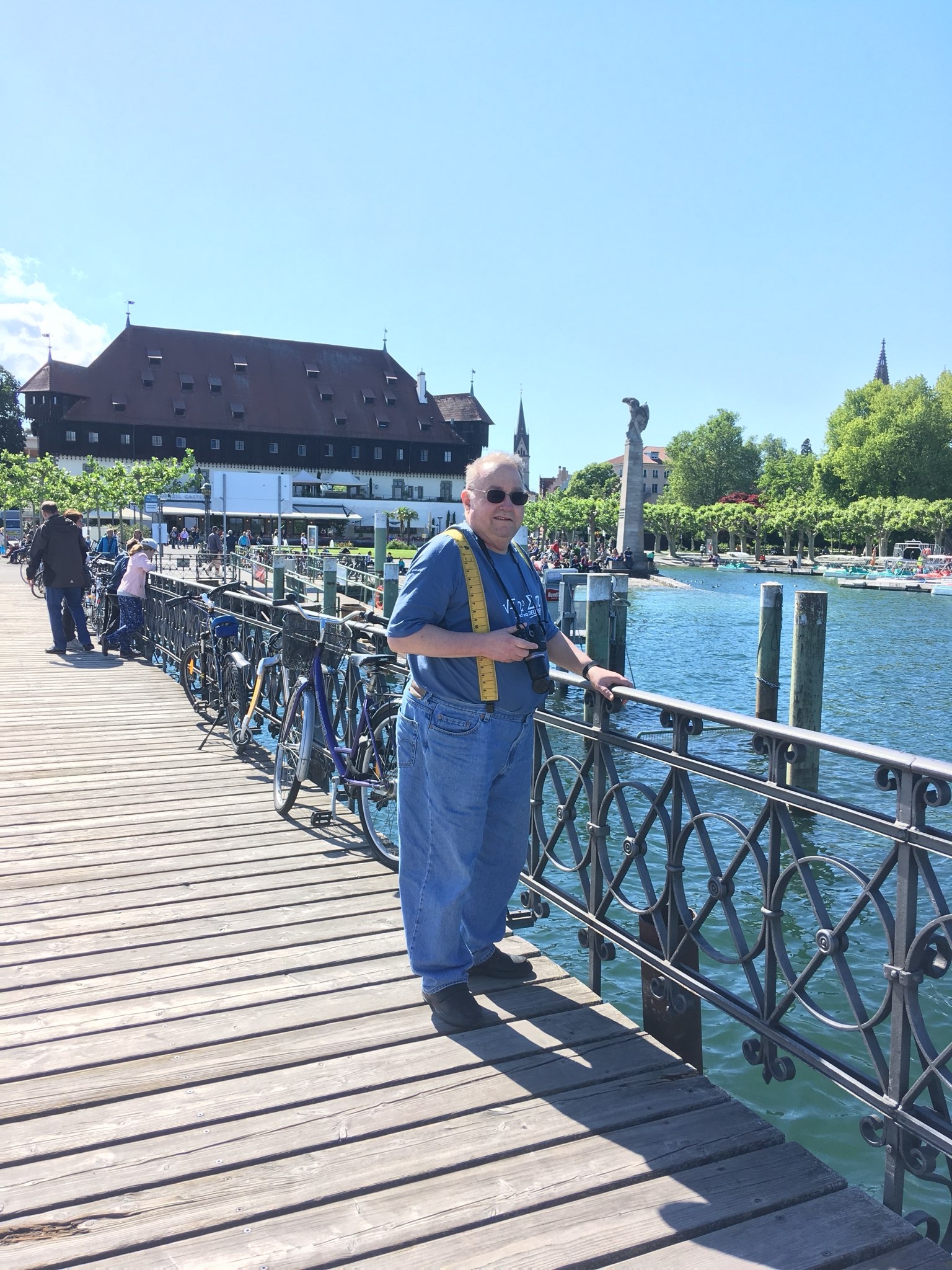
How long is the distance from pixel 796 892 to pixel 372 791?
236 inches

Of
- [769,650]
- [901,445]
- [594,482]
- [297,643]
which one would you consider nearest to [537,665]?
[297,643]

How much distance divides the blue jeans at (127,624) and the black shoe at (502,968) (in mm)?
11297

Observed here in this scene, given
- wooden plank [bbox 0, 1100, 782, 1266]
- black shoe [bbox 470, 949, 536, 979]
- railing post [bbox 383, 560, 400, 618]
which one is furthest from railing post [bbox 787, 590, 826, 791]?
railing post [bbox 383, 560, 400, 618]

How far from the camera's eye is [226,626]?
28.5ft

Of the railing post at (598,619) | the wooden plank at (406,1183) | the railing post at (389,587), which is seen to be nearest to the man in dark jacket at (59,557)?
the railing post at (598,619)

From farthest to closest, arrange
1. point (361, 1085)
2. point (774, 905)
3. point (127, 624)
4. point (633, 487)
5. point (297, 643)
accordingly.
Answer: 1. point (633, 487)
2. point (127, 624)
3. point (297, 643)
4. point (361, 1085)
5. point (774, 905)

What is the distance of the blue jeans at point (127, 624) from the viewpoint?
1414 centimetres

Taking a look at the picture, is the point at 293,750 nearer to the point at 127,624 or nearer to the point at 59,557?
the point at 59,557

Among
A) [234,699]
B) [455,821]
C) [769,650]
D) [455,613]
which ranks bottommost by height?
[769,650]

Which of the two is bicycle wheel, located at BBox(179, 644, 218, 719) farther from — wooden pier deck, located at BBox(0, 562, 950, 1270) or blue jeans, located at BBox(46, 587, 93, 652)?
blue jeans, located at BBox(46, 587, 93, 652)

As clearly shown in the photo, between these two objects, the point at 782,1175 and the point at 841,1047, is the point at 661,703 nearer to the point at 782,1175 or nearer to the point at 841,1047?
the point at 782,1175

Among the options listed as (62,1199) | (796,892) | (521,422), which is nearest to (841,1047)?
(796,892)

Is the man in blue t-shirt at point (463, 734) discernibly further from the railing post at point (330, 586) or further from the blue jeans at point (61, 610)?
the railing post at point (330, 586)

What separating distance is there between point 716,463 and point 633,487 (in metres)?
65.3
